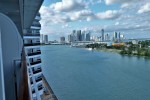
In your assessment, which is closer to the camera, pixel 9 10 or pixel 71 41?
→ pixel 9 10

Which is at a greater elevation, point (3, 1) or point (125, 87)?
point (3, 1)

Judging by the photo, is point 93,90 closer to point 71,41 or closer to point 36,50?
point 36,50

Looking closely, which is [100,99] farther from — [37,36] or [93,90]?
[37,36]

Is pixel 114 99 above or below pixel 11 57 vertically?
below

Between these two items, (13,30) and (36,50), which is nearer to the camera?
(13,30)

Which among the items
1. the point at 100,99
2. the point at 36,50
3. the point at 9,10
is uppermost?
the point at 9,10

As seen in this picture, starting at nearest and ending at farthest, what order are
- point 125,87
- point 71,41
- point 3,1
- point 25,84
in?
point 25,84
point 3,1
point 125,87
point 71,41

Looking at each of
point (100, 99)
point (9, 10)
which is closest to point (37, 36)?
point (100, 99)

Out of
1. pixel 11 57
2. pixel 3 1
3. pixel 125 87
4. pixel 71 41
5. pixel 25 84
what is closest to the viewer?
pixel 25 84

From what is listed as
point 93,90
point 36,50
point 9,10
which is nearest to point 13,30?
point 9,10
